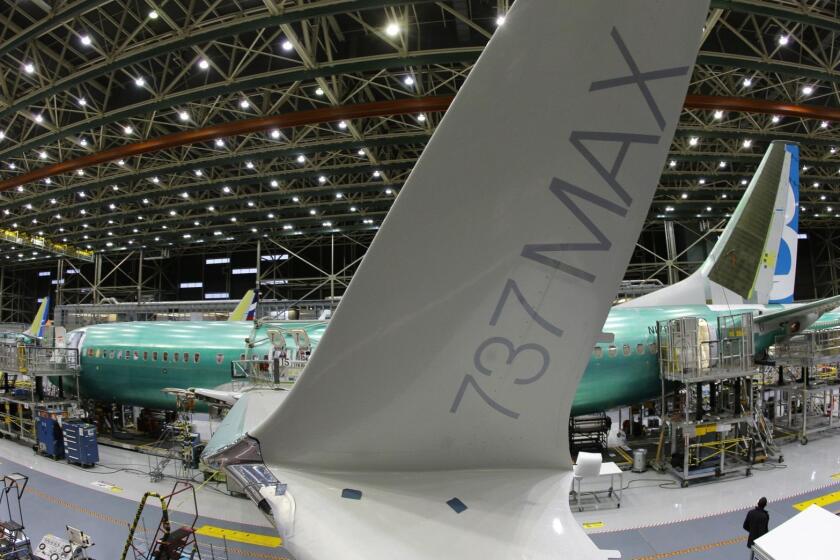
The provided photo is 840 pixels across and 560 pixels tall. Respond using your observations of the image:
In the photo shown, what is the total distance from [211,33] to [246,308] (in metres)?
16.6

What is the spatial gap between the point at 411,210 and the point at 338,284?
129 ft

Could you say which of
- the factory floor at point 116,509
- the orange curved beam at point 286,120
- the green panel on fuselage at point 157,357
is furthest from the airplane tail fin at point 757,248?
the factory floor at point 116,509

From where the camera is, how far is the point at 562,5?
5.84 ft

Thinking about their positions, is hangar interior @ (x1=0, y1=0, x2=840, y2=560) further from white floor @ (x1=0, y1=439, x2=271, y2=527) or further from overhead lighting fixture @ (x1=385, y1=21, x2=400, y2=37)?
overhead lighting fixture @ (x1=385, y1=21, x2=400, y2=37)

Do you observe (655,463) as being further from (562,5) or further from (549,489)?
(562,5)

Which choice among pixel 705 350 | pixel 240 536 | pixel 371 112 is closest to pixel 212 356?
pixel 240 536

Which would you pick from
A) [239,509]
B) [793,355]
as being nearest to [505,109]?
[239,509]

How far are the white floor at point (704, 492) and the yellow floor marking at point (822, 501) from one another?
41cm

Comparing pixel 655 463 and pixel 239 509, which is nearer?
pixel 239 509

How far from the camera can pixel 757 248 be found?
14.7 meters

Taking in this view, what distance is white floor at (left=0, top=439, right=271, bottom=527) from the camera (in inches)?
399

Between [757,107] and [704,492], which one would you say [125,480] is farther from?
[757,107]

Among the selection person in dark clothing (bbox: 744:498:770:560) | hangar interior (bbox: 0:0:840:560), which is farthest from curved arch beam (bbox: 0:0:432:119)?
person in dark clothing (bbox: 744:498:770:560)

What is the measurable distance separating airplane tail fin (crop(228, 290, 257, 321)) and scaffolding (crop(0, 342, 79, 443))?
862 centimetres
